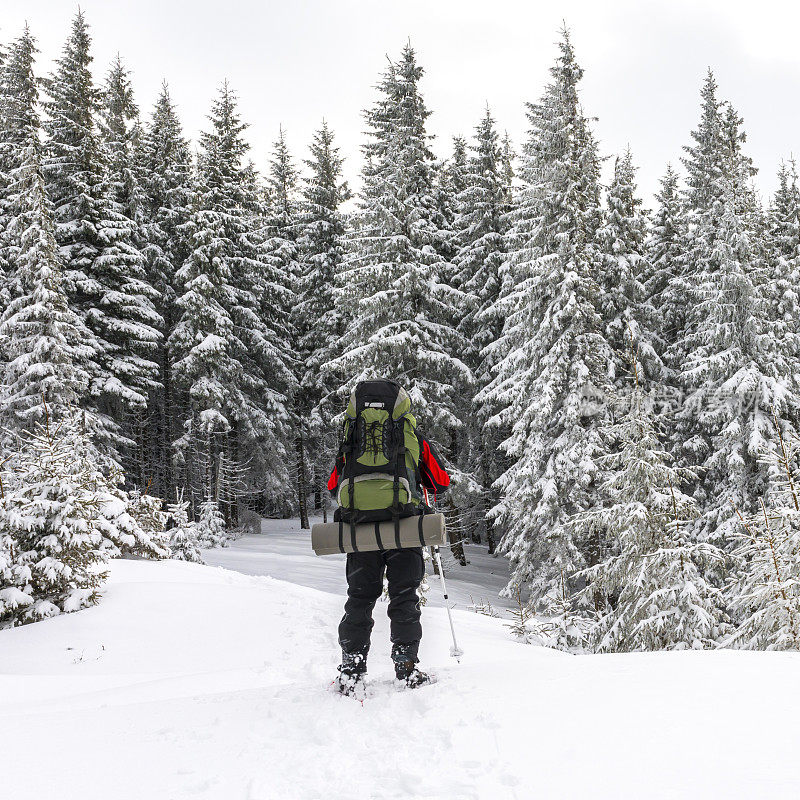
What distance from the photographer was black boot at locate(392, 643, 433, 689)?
4.17 metres

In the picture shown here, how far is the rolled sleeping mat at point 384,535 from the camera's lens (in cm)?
421

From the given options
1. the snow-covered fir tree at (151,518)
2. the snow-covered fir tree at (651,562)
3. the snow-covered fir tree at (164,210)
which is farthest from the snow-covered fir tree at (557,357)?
the snow-covered fir tree at (164,210)

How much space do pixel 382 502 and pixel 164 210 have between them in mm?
25378

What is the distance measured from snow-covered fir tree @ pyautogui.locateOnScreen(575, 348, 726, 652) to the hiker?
5.46 m

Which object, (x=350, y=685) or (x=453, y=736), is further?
(x=350, y=685)

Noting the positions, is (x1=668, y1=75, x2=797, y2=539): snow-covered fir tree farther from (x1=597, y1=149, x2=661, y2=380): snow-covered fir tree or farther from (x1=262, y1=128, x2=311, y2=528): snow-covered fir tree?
(x1=262, y1=128, x2=311, y2=528): snow-covered fir tree

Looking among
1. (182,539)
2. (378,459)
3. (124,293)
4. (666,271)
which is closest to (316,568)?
(182,539)

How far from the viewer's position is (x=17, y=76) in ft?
68.9

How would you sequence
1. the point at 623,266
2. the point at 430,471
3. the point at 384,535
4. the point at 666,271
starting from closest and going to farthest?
the point at 384,535, the point at 430,471, the point at 623,266, the point at 666,271

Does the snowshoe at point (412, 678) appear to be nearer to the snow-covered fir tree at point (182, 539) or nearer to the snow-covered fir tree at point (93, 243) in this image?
the snow-covered fir tree at point (182, 539)

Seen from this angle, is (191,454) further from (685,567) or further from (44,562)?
(685,567)

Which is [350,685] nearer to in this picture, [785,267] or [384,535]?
[384,535]

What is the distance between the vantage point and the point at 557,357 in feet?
54.9

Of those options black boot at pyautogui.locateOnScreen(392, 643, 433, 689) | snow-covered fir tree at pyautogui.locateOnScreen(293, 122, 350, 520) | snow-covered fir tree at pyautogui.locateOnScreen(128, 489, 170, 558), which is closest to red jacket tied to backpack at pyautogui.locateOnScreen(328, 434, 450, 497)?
black boot at pyautogui.locateOnScreen(392, 643, 433, 689)
